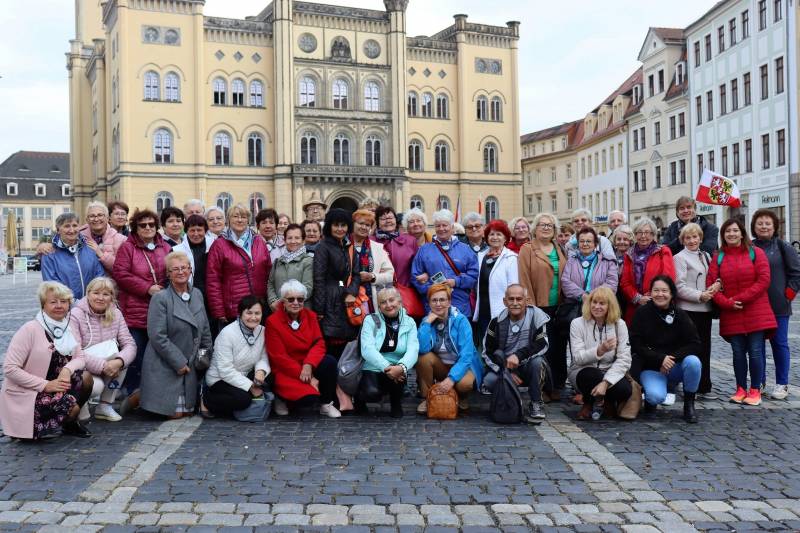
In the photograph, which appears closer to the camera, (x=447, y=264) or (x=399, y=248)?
(x=447, y=264)

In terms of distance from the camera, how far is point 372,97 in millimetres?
58781

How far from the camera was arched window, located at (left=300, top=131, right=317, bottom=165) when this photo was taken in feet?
188

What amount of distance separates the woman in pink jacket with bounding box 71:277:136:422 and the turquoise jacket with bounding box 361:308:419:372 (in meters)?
2.28

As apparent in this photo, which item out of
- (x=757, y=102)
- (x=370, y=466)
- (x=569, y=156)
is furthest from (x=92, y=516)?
(x=569, y=156)

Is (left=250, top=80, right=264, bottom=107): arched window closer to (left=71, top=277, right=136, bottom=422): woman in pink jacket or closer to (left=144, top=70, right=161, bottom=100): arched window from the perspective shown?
(left=144, top=70, right=161, bottom=100): arched window

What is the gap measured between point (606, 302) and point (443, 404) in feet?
6.12

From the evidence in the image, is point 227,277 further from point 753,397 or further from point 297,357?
point 753,397

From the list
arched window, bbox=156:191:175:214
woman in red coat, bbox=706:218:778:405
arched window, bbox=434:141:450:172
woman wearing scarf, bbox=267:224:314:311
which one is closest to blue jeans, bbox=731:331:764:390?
woman in red coat, bbox=706:218:778:405

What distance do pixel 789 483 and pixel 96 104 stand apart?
205 ft

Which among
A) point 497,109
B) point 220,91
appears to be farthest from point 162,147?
point 497,109

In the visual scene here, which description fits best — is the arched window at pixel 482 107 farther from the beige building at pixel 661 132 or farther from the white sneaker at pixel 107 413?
the white sneaker at pixel 107 413

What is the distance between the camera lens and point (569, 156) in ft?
223

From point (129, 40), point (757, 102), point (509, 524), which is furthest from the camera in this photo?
point (129, 40)

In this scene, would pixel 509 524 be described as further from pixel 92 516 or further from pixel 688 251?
pixel 688 251
